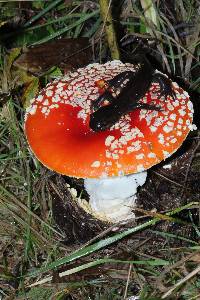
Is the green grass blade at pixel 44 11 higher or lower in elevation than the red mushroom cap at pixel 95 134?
higher

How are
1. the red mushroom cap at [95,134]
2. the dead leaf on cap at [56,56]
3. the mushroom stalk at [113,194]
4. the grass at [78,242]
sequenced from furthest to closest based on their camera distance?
the dead leaf on cap at [56,56], the mushroom stalk at [113,194], the grass at [78,242], the red mushroom cap at [95,134]

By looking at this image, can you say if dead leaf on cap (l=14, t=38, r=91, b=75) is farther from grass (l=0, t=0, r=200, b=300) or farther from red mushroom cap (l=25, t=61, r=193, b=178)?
red mushroom cap (l=25, t=61, r=193, b=178)

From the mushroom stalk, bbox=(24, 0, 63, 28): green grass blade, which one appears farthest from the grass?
the mushroom stalk

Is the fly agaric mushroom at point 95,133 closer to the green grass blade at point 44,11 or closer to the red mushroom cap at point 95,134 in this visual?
the red mushroom cap at point 95,134

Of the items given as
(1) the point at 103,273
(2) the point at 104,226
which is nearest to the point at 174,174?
(2) the point at 104,226

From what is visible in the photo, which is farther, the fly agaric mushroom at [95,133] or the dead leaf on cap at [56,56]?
the dead leaf on cap at [56,56]

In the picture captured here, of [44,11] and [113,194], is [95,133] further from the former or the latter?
[44,11]

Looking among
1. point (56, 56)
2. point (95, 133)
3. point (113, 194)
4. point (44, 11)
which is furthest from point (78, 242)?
point (44, 11)

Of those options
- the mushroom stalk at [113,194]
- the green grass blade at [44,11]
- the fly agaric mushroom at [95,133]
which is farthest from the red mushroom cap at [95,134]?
the green grass blade at [44,11]

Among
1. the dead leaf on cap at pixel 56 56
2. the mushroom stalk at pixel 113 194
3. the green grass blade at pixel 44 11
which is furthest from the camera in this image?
the green grass blade at pixel 44 11
